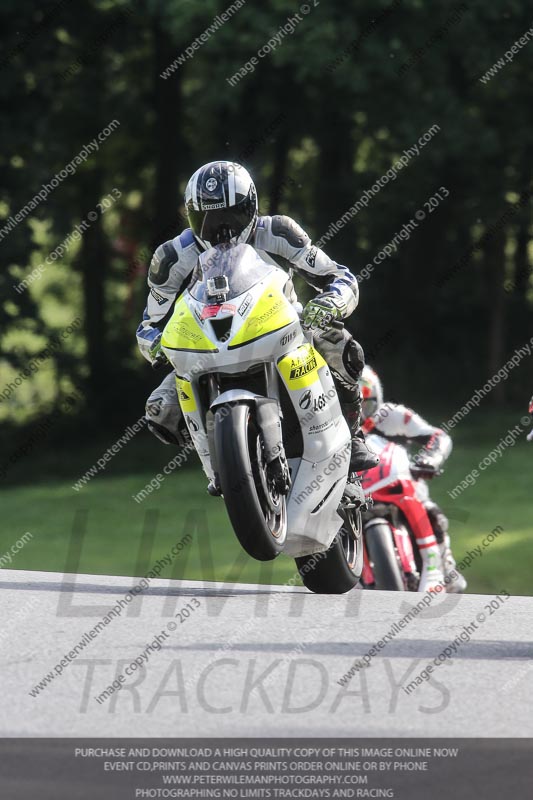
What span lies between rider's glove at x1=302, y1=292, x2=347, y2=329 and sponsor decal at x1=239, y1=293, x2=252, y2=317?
391 mm

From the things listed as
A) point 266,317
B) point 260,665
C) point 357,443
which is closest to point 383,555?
point 357,443

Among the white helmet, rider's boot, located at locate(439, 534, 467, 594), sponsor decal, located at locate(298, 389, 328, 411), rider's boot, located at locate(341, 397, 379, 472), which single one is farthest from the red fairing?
sponsor decal, located at locate(298, 389, 328, 411)

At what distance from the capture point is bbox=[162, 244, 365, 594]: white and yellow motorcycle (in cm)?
577

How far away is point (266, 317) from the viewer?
6.05 metres

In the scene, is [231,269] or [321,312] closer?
[231,269]

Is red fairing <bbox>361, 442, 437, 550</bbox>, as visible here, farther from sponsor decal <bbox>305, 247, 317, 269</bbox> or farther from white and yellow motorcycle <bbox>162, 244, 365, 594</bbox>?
sponsor decal <bbox>305, 247, 317, 269</bbox>

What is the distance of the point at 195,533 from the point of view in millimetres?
17078

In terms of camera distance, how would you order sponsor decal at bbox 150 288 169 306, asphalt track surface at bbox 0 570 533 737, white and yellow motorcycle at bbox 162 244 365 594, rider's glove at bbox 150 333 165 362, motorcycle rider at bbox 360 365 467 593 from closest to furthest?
asphalt track surface at bbox 0 570 533 737 < white and yellow motorcycle at bbox 162 244 365 594 < rider's glove at bbox 150 333 165 362 < sponsor decal at bbox 150 288 169 306 < motorcycle rider at bbox 360 365 467 593

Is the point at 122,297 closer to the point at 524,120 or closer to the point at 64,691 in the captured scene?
the point at 524,120

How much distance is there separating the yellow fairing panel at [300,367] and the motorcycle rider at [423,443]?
1515mm

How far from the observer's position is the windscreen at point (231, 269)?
240 inches

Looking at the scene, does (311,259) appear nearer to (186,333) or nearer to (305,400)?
(305,400)

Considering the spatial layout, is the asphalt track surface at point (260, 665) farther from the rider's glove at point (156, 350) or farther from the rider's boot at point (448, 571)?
the rider's glove at point (156, 350)

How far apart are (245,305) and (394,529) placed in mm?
2291
